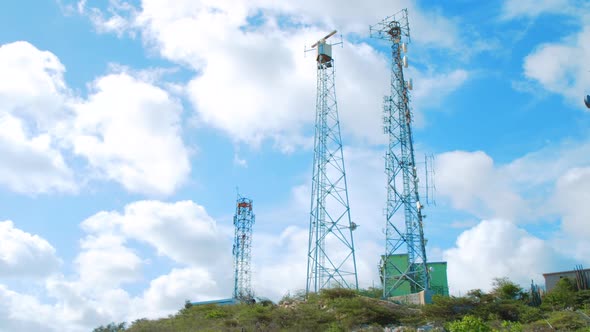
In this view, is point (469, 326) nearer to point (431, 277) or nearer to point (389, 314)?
point (389, 314)

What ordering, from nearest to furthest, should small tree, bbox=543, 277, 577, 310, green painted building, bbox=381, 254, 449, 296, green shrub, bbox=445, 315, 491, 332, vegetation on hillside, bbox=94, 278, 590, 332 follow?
green shrub, bbox=445, 315, 491, 332 → vegetation on hillside, bbox=94, 278, 590, 332 → small tree, bbox=543, 277, 577, 310 → green painted building, bbox=381, 254, 449, 296

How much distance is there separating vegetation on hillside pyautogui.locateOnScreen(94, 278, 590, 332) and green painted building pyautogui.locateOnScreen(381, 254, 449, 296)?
521 centimetres

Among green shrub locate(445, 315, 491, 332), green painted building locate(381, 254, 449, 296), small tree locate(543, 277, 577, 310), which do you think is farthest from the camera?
green painted building locate(381, 254, 449, 296)

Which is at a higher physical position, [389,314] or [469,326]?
[389,314]

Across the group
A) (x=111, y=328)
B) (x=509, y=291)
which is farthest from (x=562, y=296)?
(x=111, y=328)

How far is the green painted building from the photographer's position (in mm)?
35750

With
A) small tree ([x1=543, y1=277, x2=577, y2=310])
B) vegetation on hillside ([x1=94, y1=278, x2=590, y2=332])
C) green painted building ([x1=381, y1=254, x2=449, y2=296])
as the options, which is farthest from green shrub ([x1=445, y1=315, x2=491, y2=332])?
green painted building ([x1=381, y1=254, x2=449, y2=296])

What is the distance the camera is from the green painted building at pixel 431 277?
35.8 m

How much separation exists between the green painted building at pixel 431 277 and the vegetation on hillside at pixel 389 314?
17.1ft

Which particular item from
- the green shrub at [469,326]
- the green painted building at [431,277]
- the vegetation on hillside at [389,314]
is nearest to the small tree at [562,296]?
the vegetation on hillside at [389,314]

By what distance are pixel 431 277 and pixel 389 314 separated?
9852 millimetres

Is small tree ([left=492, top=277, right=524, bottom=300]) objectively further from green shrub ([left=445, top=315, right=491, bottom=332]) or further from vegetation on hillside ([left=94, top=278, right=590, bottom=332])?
green shrub ([left=445, top=315, right=491, bottom=332])

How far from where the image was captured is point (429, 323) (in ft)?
87.0

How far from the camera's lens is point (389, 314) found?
91.1ft
